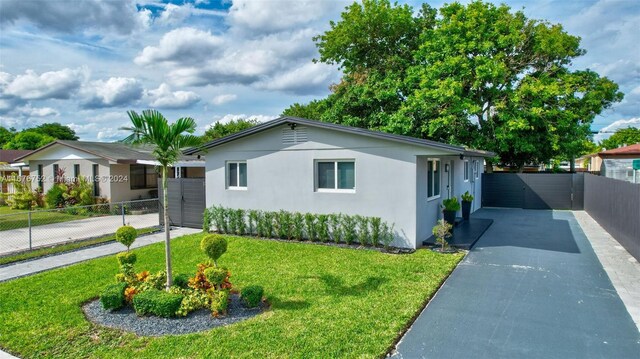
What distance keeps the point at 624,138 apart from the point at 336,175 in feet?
208

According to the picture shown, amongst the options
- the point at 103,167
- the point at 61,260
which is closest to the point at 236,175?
the point at 61,260

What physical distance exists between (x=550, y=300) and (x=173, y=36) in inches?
472

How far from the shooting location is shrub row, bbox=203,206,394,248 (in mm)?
9523

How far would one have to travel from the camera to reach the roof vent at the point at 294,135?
10.4m

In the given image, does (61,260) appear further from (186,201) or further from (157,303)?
(157,303)

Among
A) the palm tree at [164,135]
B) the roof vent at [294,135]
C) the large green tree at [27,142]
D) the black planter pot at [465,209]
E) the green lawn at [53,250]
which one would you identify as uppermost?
the large green tree at [27,142]

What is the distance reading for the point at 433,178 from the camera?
1098cm

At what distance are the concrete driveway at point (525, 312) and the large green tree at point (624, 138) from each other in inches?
2310

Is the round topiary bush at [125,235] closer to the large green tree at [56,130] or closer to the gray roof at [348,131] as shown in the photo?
the gray roof at [348,131]

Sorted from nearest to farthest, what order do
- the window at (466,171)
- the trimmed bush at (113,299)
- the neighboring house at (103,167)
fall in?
the trimmed bush at (113,299), the window at (466,171), the neighboring house at (103,167)

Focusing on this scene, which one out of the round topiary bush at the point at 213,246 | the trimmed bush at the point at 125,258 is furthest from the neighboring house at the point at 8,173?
the round topiary bush at the point at 213,246

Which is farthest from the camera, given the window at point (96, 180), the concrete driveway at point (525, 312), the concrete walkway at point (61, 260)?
the window at point (96, 180)

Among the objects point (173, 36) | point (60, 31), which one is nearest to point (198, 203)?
point (173, 36)

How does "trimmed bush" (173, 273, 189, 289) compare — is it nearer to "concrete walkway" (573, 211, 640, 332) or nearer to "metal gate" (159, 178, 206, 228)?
"concrete walkway" (573, 211, 640, 332)
